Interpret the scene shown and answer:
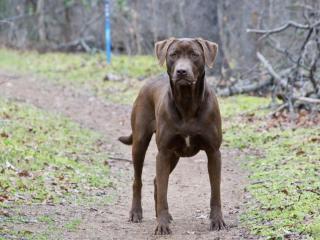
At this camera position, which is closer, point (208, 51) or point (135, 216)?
point (208, 51)

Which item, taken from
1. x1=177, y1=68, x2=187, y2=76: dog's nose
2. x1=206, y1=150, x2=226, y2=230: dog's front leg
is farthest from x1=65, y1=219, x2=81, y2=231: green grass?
x1=177, y1=68, x2=187, y2=76: dog's nose

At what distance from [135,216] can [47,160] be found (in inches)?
112

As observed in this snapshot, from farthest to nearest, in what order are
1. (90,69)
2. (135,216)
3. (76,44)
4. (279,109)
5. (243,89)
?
(76,44) < (90,69) < (243,89) < (279,109) < (135,216)

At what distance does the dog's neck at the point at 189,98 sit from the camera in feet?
22.1

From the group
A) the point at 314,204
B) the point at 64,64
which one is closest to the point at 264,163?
the point at 314,204

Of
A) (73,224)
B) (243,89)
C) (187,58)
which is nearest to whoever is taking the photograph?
(187,58)

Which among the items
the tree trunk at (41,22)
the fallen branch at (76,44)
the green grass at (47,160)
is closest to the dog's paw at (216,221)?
the green grass at (47,160)

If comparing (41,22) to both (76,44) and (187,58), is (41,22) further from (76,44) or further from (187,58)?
(187,58)

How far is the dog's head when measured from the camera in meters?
6.45

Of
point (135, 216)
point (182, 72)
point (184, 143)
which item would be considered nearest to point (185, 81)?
point (182, 72)

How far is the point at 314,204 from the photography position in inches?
278

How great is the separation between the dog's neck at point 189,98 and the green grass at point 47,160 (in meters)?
1.77

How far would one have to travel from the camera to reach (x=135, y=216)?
7.52 m

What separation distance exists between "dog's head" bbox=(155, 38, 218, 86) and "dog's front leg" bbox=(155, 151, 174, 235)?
761 mm
